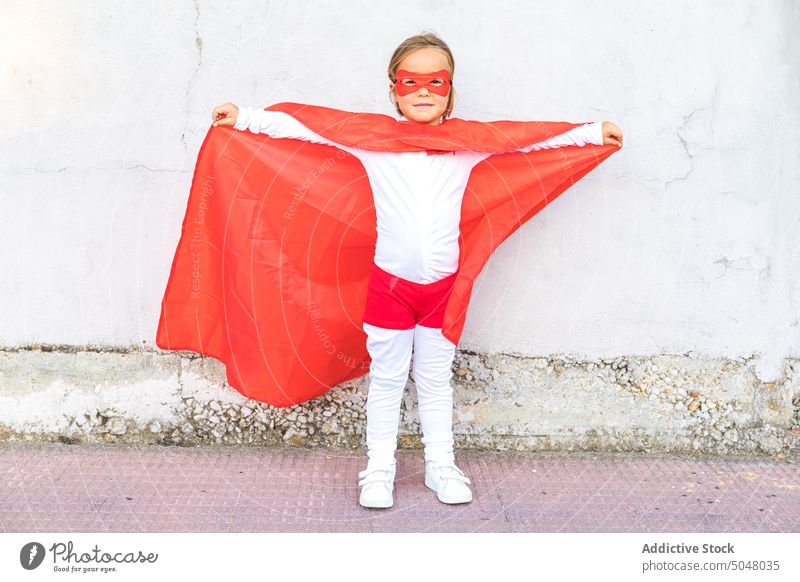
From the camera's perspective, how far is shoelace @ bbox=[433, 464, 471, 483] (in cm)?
291

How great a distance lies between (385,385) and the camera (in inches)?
114

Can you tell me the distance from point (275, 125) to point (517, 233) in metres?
1.05

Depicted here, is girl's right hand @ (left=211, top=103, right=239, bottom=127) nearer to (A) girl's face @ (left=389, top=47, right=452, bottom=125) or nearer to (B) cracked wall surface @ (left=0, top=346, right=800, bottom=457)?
(A) girl's face @ (left=389, top=47, right=452, bottom=125)

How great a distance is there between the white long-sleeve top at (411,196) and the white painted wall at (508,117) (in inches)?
13.4

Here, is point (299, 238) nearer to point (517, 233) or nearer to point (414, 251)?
point (414, 251)

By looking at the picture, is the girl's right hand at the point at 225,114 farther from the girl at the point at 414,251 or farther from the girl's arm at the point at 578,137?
the girl's arm at the point at 578,137

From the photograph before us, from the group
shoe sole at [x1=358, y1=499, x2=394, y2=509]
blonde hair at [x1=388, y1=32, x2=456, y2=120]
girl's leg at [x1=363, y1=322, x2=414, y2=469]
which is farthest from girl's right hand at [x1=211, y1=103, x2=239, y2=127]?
shoe sole at [x1=358, y1=499, x2=394, y2=509]

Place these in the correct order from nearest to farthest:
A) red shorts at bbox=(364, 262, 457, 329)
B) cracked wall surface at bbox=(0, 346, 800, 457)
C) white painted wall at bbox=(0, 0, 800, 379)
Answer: red shorts at bbox=(364, 262, 457, 329) < white painted wall at bbox=(0, 0, 800, 379) < cracked wall surface at bbox=(0, 346, 800, 457)

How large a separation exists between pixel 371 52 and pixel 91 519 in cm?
193

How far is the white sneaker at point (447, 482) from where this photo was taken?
286 cm

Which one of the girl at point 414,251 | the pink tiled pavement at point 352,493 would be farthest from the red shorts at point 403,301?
the pink tiled pavement at point 352,493

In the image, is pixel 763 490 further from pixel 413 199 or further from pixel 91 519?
pixel 91 519

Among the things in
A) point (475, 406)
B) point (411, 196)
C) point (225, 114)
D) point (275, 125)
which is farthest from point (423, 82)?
point (475, 406)

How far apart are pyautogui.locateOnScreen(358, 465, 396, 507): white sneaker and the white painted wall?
0.65 metres
